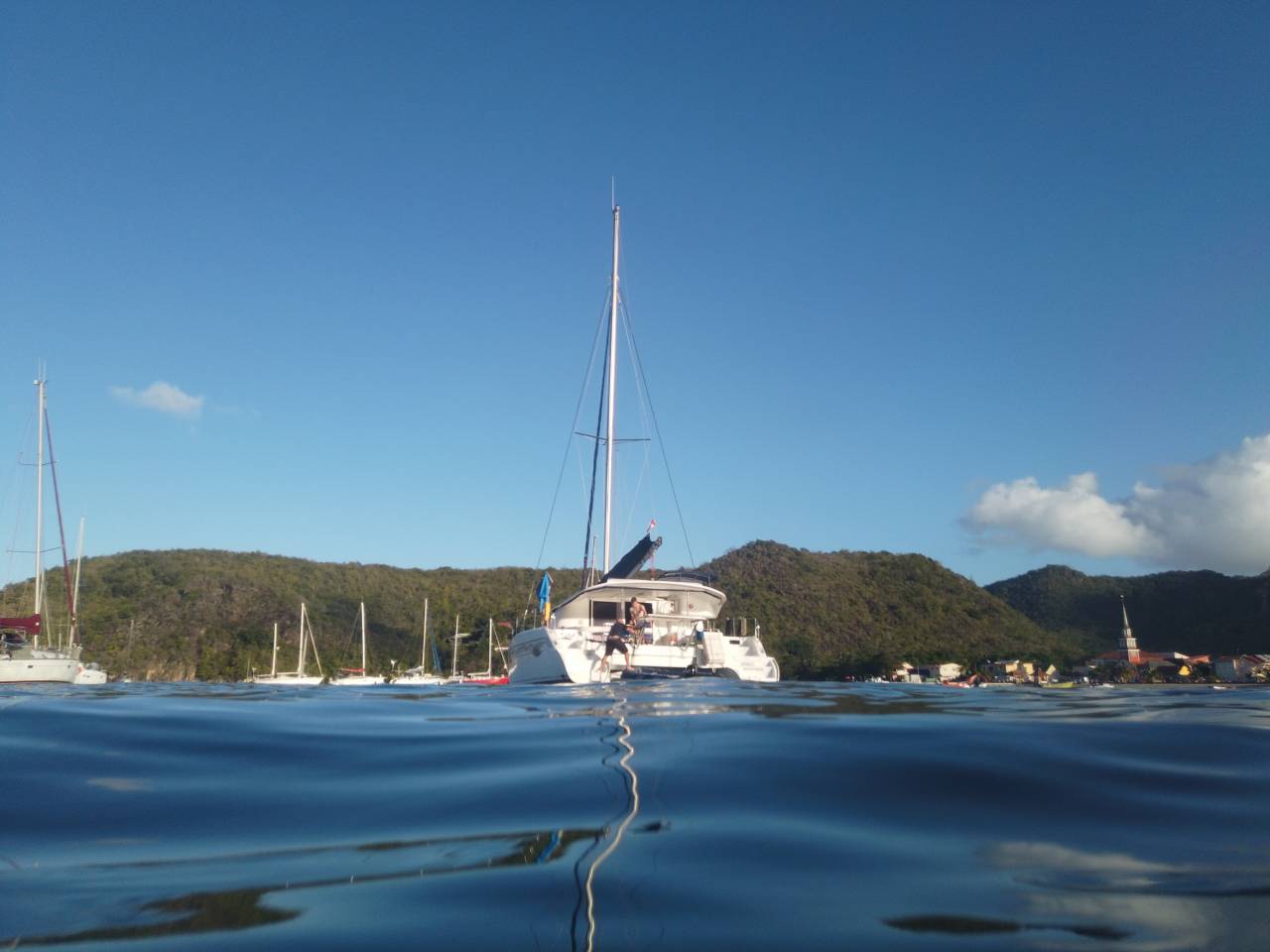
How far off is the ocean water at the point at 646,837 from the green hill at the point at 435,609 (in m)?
42.8

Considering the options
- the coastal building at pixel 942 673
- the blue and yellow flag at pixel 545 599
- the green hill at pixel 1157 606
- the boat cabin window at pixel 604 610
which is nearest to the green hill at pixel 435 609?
the coastal building at pixel 942 673

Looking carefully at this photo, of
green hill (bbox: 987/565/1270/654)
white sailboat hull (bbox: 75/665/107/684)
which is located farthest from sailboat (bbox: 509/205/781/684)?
green hill (bbox: 987/565/1270/654)

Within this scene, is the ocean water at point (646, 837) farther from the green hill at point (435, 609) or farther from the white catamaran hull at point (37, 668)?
the green hill at point (435, 609)

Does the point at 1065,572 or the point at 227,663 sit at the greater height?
the point at 1065,572

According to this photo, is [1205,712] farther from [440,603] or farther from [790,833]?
[440,603]

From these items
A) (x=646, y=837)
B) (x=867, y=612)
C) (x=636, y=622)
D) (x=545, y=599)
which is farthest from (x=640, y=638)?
(x=867, y=612)

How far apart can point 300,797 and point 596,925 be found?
1.65m

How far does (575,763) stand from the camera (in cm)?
341

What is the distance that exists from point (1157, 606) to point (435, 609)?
61793mm

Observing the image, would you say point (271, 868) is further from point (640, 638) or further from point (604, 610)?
point (604, 610)

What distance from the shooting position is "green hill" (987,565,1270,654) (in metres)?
59.6

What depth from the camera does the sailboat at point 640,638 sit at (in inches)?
653

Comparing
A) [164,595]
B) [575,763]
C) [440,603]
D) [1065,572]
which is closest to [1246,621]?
[1065,572]

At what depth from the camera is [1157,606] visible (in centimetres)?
7319
